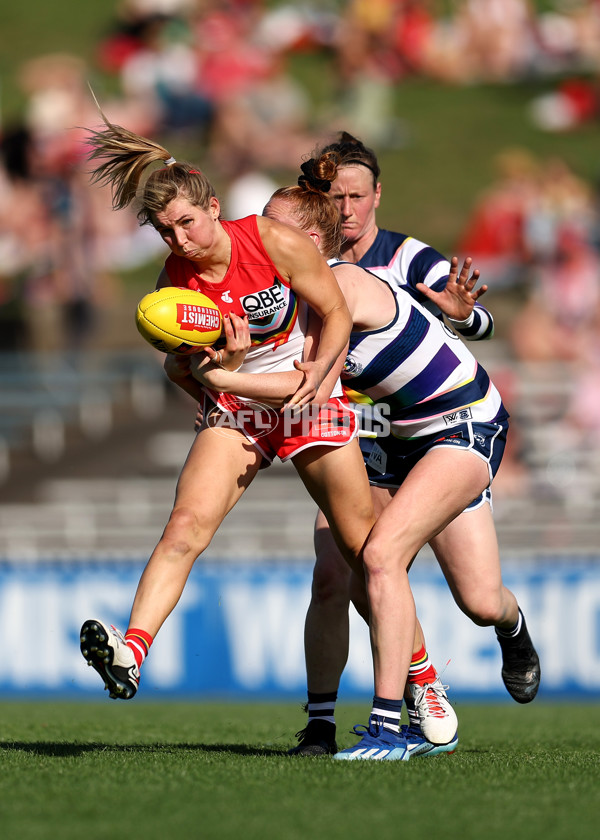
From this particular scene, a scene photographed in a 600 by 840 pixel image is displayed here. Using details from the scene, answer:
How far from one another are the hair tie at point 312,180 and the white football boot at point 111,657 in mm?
1952

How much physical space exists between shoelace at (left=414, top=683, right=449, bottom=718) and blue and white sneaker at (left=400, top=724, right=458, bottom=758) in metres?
0.11

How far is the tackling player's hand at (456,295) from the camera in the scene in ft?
17.2

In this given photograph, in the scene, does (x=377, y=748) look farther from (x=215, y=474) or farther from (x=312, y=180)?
(x=312, y=180)

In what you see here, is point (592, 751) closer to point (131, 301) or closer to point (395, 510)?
point (395, 510)

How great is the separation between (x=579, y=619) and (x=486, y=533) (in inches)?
237

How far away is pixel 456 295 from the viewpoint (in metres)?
5.29

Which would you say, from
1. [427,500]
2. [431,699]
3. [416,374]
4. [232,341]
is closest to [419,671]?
[431,699]

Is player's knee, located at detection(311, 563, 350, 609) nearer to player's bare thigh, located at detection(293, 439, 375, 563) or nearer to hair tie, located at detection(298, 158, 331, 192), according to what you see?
player's bare thigh, located at detection(293, 439, 375, 563)

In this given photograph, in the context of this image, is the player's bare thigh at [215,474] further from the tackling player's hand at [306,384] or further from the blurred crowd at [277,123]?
the blurred crowd at [277,123]

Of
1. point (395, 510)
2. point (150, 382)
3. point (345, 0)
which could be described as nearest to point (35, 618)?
point (150, 382)

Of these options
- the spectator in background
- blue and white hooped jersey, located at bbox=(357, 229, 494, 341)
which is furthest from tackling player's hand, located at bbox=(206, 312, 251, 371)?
the spectator in background

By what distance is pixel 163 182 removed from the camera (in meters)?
4.52

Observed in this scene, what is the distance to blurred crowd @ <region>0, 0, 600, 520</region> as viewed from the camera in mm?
17781

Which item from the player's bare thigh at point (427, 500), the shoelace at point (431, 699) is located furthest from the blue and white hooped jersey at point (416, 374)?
the shoelace at point (431, 699)
